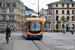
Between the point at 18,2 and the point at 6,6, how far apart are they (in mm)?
6401

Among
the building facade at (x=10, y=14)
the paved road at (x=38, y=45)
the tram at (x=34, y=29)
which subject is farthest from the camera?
the building facade at (x=10, y=14)

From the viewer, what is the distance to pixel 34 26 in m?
26.6

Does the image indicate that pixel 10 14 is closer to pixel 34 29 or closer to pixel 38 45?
pixel 34 29

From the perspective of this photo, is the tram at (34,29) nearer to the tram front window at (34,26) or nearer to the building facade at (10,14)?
the tram front window at (34,26)

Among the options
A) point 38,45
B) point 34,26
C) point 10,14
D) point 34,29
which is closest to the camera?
point 38,45

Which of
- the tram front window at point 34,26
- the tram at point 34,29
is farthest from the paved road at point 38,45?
the tram front window at point 34,26

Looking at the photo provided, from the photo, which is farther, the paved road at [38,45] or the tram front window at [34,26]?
the tram front window at [34,26]

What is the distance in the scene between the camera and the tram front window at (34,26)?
86.9 feet

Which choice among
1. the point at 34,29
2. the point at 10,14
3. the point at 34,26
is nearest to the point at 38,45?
the point at 34,29

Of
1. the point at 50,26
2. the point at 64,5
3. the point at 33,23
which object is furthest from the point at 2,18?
the point at 33,23

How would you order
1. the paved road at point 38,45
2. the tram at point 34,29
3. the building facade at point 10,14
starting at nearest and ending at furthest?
the paved road at point 38,45 → the tram at point 34,29 → the building facade at point 10,14

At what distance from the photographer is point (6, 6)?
91.9 meters

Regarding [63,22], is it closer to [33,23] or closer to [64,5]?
[64,5]

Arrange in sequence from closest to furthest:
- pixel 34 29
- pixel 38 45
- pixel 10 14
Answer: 1. pixel 38 45
2. pixel 34 29
3. pixel 10 14
